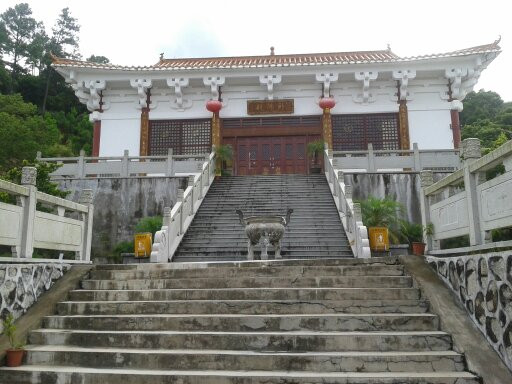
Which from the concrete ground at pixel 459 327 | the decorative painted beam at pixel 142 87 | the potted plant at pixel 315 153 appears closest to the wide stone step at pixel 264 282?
the concrete ground at pixel 459 327

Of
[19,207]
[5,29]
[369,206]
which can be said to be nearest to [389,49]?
[369,206]

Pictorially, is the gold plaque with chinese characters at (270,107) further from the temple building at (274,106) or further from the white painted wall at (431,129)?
the white painted wall at (431,129)

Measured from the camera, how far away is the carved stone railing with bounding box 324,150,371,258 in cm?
829

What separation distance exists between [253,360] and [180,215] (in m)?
6.30

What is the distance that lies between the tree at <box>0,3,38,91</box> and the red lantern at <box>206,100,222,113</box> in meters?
25.5

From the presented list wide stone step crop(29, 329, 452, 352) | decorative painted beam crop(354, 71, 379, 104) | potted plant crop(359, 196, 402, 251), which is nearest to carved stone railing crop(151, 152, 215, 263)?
wide stone step crop(29, 329, 452, 352)

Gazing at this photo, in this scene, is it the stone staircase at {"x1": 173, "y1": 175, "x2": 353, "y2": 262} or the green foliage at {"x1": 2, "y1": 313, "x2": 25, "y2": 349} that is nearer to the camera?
the green foliage at {"x1": 2, "y1": 313, "x2": 25, "y2": 349}

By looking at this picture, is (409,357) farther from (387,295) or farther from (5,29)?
(5,29)

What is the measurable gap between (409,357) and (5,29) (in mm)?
41302

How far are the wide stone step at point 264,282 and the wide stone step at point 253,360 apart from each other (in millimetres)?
1345

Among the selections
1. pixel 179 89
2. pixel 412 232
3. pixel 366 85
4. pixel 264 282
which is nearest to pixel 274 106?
pixel 366 85

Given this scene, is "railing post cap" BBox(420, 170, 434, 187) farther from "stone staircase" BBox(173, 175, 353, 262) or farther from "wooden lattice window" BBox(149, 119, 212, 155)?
"wooden lattice window" BBox(149, 119, 212, 155)

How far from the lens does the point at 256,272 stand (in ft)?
20.0

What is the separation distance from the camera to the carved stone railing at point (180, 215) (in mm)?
8633
